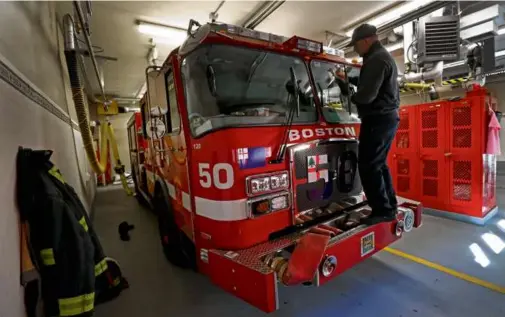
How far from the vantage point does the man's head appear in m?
2.51

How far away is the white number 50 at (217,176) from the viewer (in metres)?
2.07

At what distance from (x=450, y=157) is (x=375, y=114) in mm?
3176

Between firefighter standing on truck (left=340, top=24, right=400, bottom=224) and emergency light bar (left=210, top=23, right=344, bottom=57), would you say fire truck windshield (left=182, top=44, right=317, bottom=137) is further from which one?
firefighter standing on truck (left=340, top=24, right=400, bottom=224)

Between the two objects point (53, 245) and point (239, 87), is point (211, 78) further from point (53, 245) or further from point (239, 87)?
point (53, 245)

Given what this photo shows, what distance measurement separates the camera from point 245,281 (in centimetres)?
176

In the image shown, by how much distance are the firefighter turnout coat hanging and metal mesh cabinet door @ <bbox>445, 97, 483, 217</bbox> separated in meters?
5.27

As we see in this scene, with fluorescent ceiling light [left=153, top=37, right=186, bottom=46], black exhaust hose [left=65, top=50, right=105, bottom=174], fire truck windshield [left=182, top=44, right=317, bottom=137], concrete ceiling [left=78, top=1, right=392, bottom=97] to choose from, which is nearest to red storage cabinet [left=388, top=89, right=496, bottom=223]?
concrete ceiling [left=78, top=1, right=392, bottom=97]

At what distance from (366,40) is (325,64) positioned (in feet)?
1.70

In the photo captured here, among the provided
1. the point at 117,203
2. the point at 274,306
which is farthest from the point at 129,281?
the point at 117,203

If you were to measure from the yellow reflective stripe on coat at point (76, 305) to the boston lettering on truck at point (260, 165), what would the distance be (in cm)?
82

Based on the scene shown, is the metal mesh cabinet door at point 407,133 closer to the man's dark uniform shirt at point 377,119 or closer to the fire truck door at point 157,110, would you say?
the man's dark uniform shirt at point 377,119

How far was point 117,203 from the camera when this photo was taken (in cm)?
738

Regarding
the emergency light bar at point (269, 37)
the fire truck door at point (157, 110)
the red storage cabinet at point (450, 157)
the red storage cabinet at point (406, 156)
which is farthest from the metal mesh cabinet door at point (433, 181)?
the fire truck door at point (157, 110)

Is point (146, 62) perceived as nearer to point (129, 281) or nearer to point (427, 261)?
point (129, 281)
